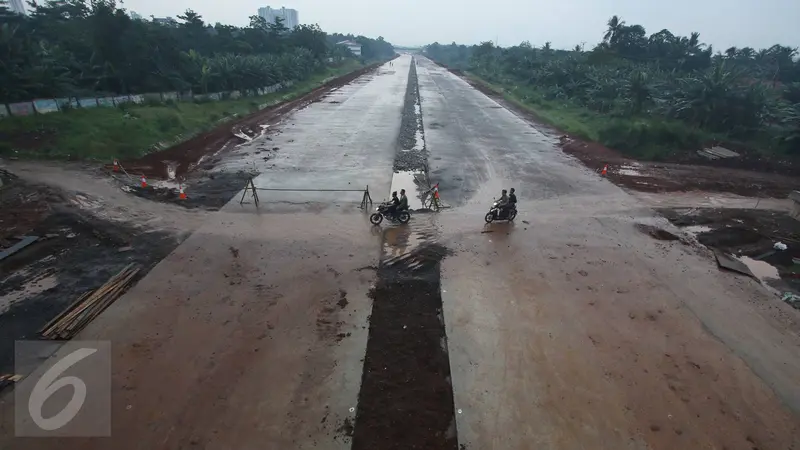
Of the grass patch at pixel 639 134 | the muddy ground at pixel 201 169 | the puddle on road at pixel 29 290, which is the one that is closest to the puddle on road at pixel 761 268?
the grass patch at pixel 639 134

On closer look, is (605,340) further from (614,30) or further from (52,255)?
(614,30)

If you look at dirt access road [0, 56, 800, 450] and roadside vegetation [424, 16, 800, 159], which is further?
roadside vegetation [424, 16, 800, 159]

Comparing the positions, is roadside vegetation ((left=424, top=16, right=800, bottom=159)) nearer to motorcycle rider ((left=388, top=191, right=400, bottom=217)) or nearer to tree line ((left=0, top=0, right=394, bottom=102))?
motorcycle rider ((left=388, top=191, right=400, bottom=217))

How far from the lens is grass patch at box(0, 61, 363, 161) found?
776 inches

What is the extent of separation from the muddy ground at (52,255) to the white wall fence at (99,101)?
1070cm

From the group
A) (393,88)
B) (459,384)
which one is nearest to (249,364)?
(459,384)

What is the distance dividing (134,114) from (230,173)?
41.0 ft

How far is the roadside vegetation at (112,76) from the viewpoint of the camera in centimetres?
2108

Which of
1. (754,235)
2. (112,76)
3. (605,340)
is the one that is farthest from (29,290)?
(112,76)

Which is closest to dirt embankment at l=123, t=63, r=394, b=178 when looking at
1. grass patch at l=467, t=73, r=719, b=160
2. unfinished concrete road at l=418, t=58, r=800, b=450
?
unfinished concrete road at l=418, t=58, r=800, b=450

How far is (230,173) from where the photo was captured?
63.4ft

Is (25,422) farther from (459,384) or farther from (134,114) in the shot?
(134,114)

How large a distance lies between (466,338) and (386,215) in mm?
6200

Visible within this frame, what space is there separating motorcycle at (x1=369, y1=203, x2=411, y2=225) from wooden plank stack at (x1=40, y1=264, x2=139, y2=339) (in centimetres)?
716
